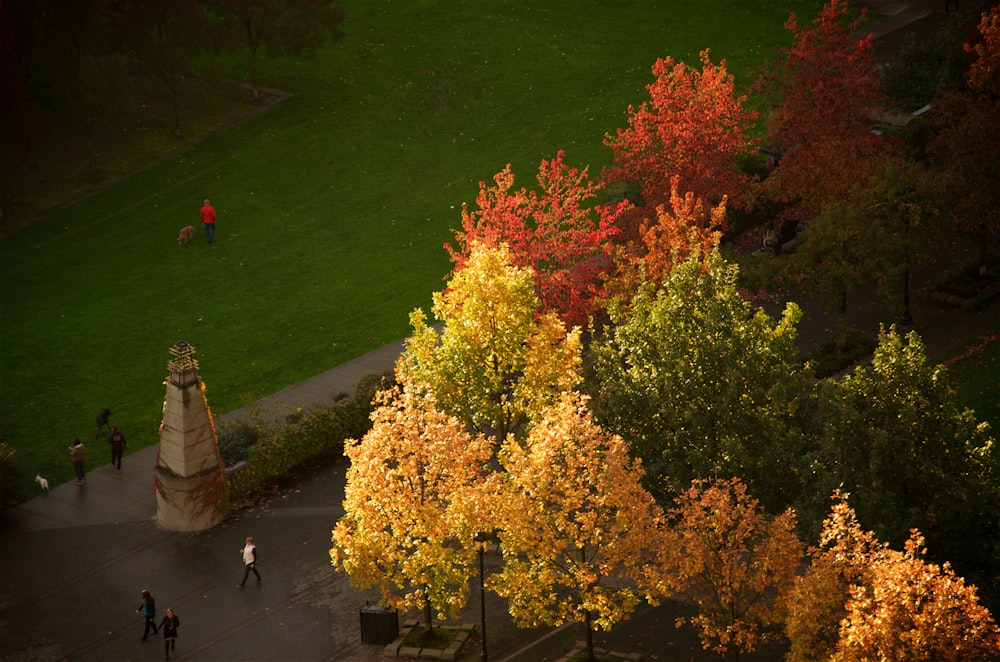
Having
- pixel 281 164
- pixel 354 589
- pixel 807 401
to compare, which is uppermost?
pixel 281 164

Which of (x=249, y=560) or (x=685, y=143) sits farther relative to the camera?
(x=685, y=143)

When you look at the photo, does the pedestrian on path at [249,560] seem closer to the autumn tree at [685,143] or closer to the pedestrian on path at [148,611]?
the pedestrian on path at [148,611]

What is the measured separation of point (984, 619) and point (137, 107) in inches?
2182

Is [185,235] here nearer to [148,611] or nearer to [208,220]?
[208,220]

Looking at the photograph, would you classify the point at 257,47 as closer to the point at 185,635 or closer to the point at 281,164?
the point at 281,164

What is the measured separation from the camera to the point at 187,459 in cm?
4441

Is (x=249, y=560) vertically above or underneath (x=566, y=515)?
underneath

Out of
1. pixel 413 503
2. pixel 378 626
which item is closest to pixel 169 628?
pixel 378 626

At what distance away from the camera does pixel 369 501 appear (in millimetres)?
37656

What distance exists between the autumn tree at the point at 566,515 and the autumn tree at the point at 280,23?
41.9 metres

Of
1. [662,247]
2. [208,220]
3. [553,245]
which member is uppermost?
[208,220]

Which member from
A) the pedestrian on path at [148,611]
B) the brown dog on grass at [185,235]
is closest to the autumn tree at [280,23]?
the brown dog on grass at [185,235]

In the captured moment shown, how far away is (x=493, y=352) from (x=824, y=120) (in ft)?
71.9

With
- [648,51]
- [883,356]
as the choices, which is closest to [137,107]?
[648,51]
